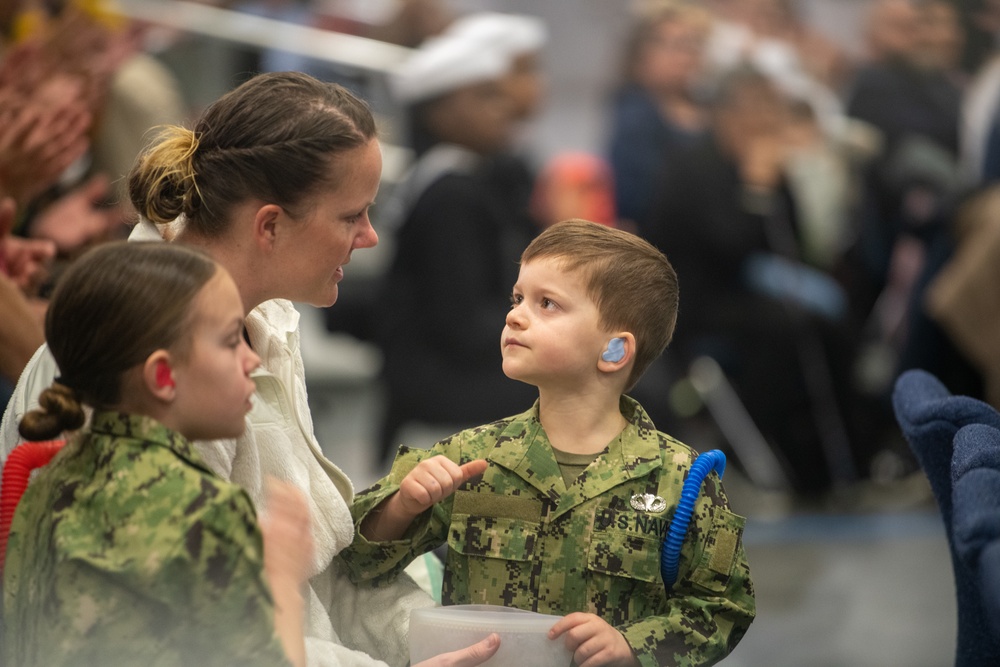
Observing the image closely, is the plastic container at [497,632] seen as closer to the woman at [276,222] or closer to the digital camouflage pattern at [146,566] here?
the woman at [276,222]

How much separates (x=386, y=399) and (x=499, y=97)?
1222 mm

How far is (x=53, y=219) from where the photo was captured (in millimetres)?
3232

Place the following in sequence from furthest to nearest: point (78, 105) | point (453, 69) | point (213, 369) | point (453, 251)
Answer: point (453, 69) → point (453, 251) → point (78, 105) → point (213, 369)

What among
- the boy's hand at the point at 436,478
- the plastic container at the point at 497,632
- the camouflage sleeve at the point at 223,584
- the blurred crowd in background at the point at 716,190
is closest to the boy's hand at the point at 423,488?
the boy's hand at the point at 436,478

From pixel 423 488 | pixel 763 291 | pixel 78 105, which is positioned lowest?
pixel 763 291

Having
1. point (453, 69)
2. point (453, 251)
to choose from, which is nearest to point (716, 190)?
point (453, 69)

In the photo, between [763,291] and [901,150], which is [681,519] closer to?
[763,291]

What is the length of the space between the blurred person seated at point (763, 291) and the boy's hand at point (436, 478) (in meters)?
3.60

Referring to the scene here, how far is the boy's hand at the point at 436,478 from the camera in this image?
186 cm

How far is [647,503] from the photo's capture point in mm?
1949

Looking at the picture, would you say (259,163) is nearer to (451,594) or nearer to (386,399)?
(451,594)

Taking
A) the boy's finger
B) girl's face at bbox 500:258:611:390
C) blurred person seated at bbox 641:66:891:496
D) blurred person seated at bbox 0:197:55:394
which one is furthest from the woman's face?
blurred person seated at bbox 641:66:891:496

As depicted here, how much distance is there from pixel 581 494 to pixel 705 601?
9.5 inches

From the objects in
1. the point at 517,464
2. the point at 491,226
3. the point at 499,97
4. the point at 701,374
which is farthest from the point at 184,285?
the point at 701,374
